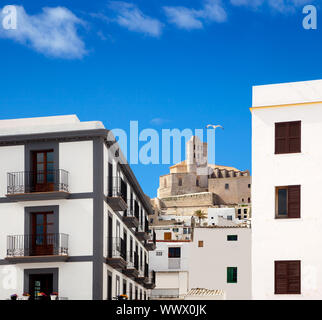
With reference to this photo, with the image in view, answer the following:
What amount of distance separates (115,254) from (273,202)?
9689mm

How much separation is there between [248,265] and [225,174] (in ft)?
368

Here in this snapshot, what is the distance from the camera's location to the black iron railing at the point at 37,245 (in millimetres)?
29938

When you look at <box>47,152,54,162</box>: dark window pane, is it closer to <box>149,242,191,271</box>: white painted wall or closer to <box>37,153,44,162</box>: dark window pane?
<box>37,153,44,162</box>: dark window pane

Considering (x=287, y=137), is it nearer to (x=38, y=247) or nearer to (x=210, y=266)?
(x=38, y=247)

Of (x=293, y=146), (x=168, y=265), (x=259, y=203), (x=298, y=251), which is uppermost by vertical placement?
(x=293, y=146)

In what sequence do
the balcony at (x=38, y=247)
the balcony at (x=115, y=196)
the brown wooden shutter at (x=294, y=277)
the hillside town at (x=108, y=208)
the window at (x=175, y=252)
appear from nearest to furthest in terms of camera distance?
the brown wooden shutter at (x=294, y=277) → the hillside town at (x=108, y=208) → the balcony at (x=38, y=247) → the balcony at (x=115, y=196) → the window at (x=175, y=252)

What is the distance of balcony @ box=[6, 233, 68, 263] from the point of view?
29.8 meters

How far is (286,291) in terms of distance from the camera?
24.0 m

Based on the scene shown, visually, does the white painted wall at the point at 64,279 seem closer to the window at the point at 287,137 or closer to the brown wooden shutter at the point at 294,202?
the brown wooden shutter at the point at 294,202

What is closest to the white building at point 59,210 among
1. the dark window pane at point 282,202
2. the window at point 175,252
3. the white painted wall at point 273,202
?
the white painted wall at point 273,202

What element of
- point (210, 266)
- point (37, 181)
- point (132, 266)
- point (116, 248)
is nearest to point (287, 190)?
point (116, 248)

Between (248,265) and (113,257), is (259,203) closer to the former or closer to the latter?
(113,257)
